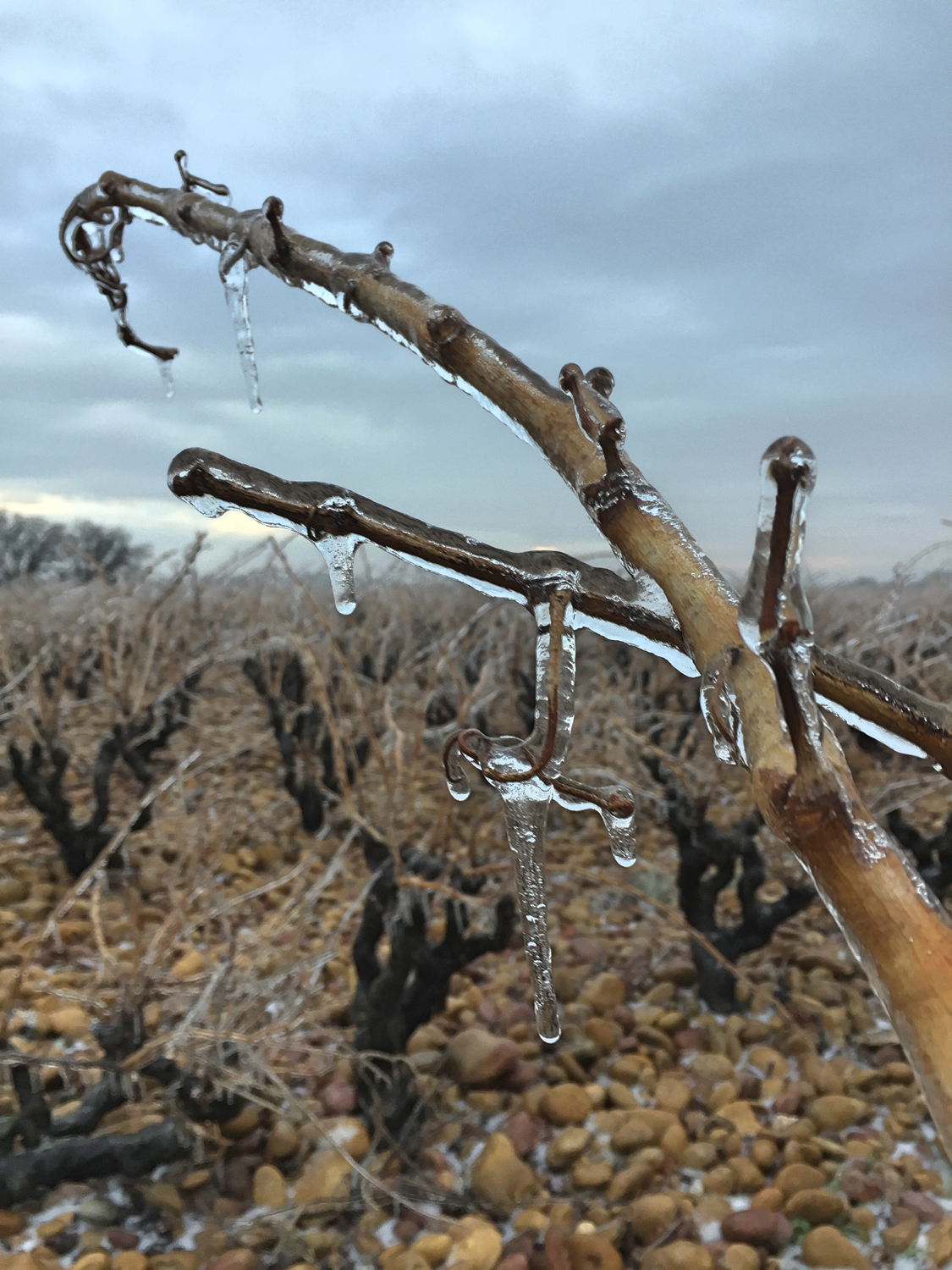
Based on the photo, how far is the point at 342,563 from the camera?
0.40 meters

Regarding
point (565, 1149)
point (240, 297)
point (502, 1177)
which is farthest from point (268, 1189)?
point (240, 297)

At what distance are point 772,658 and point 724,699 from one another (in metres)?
0.02

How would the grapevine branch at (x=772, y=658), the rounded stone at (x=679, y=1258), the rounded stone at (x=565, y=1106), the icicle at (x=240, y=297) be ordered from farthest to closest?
the rounded stone at (x=565, y=1106) → the rounded stone at (x=679, y=1258) → the icicle at (x=240, y=297) → the grapevine branch at (x=772, y=658)

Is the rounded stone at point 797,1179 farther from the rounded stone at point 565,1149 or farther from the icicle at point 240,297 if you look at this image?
the icicle at point 240,297

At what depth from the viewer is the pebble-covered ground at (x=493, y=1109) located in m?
1.40

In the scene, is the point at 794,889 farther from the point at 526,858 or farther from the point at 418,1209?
the point at 526,858

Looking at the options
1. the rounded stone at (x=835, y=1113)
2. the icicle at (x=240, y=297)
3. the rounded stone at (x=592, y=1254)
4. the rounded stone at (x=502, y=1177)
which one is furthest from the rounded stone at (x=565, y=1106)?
the icicle at (x=240, y=297)

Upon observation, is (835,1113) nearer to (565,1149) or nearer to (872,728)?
(565,1149)

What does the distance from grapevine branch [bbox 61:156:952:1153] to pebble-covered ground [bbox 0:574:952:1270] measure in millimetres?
888

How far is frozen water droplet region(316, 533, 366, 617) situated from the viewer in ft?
A: 1.18

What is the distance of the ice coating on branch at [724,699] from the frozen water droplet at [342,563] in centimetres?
14

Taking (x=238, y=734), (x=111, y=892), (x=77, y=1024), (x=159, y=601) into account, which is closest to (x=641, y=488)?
(x=77, y=1024)

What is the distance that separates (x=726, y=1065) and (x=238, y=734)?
2.68 m

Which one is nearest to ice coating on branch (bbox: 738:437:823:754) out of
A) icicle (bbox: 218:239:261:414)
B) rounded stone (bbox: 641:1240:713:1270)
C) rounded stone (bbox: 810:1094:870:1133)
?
icicle (bbox: 218:239:261:414)
